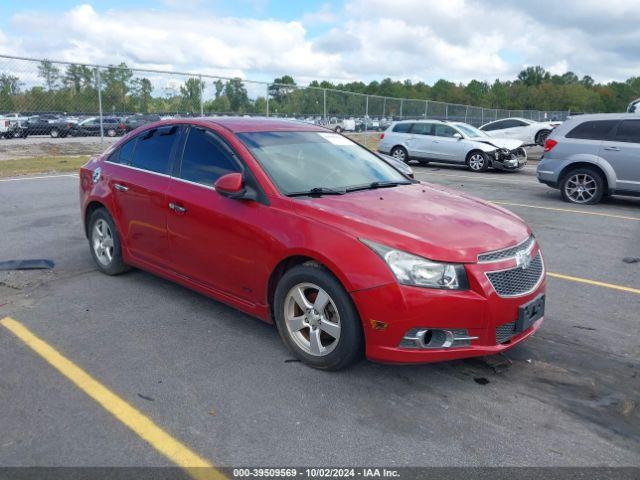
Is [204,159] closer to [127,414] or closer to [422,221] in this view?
[422,221]

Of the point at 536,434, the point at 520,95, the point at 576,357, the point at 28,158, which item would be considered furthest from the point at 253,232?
the point at 520,95

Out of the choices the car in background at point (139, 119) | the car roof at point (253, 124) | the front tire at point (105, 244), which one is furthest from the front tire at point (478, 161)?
the front tire at point (105, 244)

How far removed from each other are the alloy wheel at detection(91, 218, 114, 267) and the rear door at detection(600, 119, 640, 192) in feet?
29.7

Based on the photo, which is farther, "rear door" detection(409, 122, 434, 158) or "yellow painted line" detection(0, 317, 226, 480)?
"rear door" detection(409, 122, 434, 158)

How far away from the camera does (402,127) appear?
18.6 meters

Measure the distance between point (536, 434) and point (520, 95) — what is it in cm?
11048

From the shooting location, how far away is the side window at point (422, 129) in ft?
58.6

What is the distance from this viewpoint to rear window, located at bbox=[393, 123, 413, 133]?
18453mm

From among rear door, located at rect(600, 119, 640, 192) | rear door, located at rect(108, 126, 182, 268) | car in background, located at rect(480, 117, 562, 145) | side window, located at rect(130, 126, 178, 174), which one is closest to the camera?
rear door, located at rect(108, 126, 182, 268)

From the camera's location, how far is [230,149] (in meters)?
4.30

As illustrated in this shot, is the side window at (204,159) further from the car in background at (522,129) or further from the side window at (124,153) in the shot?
the car in background at (522,129)

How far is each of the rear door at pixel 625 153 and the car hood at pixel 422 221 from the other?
7.35m

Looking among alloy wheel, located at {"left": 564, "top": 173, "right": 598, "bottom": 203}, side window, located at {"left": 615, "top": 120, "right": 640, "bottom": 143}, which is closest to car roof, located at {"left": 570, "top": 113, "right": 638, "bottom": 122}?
side window, located at {"left": 615, "top": 120, "right": 640, "bottom": 143}

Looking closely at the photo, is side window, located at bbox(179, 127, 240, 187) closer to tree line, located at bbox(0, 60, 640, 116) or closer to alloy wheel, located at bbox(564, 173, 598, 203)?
alloy wheel, located at bbox(564, 173, 598, 203)
